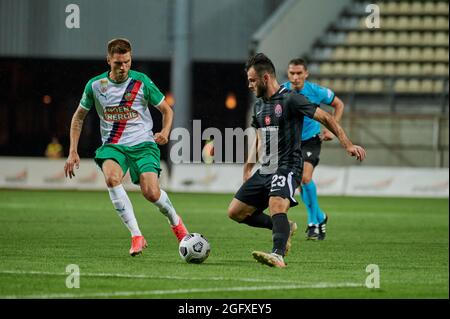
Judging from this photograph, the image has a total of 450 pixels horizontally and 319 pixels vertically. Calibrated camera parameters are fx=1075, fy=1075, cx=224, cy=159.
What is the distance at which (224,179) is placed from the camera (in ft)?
82.1

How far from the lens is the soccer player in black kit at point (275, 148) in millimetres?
9188

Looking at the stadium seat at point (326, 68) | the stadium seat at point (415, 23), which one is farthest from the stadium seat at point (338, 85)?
the stadium seat at point (415, 23)

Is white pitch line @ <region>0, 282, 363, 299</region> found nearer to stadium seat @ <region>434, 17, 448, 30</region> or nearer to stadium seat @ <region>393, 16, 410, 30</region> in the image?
stadium seat @ <region>434, 17, 448, 30</region>

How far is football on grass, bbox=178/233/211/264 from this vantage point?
30.9 feet

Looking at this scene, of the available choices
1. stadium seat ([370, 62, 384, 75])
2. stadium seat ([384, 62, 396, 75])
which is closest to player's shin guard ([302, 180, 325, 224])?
stadium seat ([384, 62, 396, 75])

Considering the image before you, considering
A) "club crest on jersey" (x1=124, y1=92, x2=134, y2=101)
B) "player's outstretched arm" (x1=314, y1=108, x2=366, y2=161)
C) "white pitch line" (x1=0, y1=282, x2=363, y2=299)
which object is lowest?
"white pitch line" (x1=0, y1=282, x2=363, y2=299)

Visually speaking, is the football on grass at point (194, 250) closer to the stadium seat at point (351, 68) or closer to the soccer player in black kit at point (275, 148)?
the soccer player in black kit at point (275, 148)

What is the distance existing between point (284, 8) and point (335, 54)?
307 centimetres

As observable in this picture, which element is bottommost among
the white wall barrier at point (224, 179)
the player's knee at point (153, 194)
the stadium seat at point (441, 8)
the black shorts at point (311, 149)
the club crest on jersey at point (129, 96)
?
the white wall barrier at point (224, 179)

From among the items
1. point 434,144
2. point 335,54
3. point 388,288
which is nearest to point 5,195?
point 434,144

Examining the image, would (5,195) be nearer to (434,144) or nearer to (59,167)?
(59,167)

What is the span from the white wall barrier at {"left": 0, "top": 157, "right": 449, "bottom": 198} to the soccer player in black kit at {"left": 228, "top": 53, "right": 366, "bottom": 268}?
14.4 meters

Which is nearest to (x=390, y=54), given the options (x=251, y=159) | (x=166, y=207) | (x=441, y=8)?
(x=441, y=8)

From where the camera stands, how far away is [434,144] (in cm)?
2603
